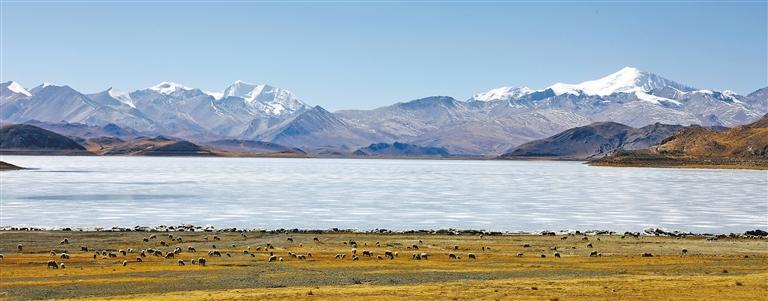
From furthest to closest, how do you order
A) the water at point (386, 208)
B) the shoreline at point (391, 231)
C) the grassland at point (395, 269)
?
the water at point (386, 208) < the shoreline at point (391, 231) < the grassland at point (395, 269)

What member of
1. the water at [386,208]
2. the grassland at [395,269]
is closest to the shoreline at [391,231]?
the grassland at [395,269]

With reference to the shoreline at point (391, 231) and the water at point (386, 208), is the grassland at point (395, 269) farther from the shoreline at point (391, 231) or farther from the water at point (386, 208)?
the water at point (386, 208)

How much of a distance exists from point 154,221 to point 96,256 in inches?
1208

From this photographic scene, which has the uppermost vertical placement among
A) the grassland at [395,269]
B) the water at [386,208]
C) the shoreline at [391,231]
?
the water at [386,208]

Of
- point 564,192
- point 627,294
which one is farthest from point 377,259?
point 564,192

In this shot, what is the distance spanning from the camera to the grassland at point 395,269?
3516cm

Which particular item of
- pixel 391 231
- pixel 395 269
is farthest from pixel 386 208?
pixel 395 269

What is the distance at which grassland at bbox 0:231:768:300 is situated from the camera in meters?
35.2

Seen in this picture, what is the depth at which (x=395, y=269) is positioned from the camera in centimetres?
4509

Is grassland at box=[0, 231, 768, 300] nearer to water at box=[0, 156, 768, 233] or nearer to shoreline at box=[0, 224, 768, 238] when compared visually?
shoreline at box=[0, 224, 768, 238]

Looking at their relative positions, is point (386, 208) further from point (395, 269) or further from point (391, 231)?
point (395, 269)

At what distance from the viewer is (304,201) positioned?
110 m

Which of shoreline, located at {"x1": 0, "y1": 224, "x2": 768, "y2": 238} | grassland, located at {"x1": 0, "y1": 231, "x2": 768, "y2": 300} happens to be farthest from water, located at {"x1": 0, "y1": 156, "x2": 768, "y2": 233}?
grassland, located at {"x1": 0, "y1": 231, "x2": 768, "y2": 300}

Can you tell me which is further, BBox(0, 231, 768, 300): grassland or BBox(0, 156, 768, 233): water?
BBox(0, 156, 768, 233): water
